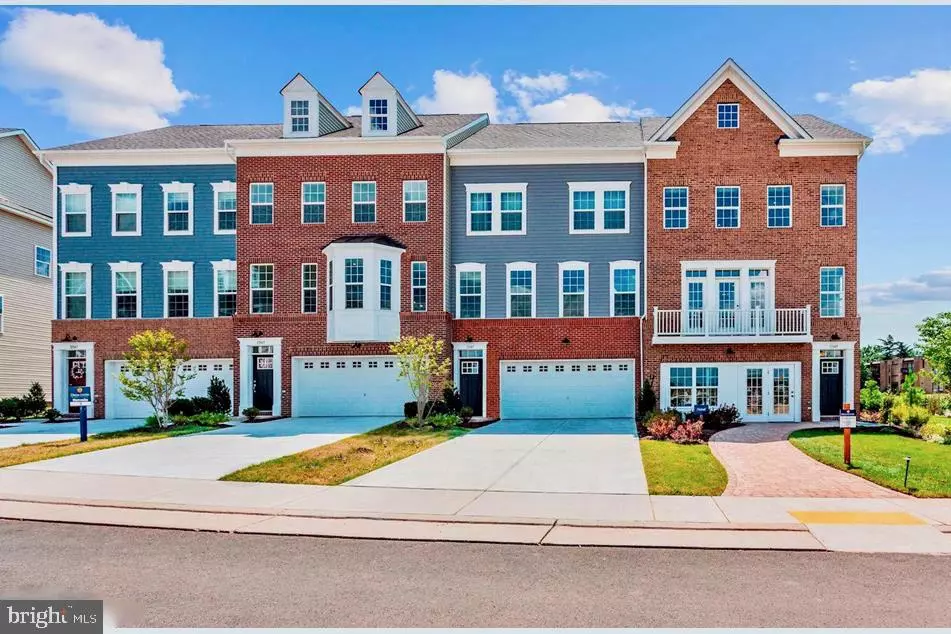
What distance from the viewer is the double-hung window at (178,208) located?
93.9 ft

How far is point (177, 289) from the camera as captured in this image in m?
28.7

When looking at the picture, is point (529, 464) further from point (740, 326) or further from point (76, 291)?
point (76, 291)

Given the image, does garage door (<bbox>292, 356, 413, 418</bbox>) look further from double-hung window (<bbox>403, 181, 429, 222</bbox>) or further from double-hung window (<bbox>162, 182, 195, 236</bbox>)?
double-hung window (<bbox>162, 182, 195, 236</bbox>)

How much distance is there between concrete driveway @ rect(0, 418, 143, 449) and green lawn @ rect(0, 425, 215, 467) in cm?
90

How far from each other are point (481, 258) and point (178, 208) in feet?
40.2

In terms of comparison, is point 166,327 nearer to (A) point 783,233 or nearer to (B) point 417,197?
(B) point 417,197

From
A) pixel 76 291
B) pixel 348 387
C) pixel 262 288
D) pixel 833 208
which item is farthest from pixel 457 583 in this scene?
pixel 76 291

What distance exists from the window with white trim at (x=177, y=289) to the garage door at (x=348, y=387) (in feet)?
17.1

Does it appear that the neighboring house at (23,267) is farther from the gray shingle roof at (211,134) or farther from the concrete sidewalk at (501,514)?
the concrete sidewalk at (501,514)

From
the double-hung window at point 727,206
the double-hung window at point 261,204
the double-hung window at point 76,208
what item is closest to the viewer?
the double-hung window at point 727,206

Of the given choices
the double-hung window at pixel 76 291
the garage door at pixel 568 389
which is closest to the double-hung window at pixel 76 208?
the double-hung window at pixel 76 291

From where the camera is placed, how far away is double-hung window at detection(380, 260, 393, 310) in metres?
26.6

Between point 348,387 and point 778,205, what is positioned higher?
point 778,205

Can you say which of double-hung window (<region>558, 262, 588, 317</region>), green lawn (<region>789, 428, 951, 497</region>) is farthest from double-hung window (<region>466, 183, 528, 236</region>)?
green lawn (<region>789, 428, 951, 497</region>)
